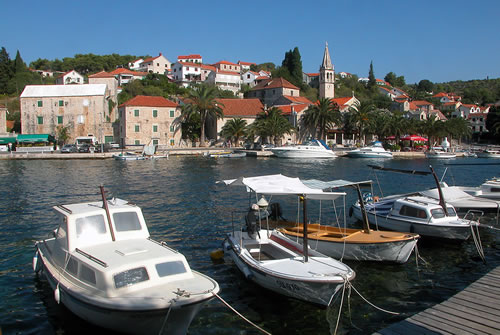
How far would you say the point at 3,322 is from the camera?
10.3 metres


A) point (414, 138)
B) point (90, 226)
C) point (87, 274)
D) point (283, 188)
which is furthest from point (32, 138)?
point (414, 138)

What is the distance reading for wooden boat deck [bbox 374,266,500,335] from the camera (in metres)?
8.00

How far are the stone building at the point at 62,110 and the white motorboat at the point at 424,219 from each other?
2395 inches

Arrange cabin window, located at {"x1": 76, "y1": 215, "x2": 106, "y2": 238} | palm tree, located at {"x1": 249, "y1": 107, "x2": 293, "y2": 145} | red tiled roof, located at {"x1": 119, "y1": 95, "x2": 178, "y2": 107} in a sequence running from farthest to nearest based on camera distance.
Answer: palm tree, located at {"x1": 249, "y1": 107, "x2": 293, "y2": 145} → red tiled roof, located at {"x1": 119, "y1": 95, "x2": 178, "y2": 107} → cabin window, located at {"x1": 76, "y1": 215, "x2": 106, "y2": 238}

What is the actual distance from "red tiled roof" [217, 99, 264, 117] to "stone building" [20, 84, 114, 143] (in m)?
23.0

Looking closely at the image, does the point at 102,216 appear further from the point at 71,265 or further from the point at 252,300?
the point at 252,300

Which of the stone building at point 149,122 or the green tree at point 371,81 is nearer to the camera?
the stone building at point 149,122

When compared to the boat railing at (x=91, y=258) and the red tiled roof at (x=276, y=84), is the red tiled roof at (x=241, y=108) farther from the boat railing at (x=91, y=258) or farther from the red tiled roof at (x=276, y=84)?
the boat railing at (x=91, y=258)

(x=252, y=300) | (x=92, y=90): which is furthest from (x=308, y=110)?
(x=252, y=300)

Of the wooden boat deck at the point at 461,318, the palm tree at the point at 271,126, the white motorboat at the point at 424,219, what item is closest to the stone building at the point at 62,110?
the palm tree at the point at 271,126

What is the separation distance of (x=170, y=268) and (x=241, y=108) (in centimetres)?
7087

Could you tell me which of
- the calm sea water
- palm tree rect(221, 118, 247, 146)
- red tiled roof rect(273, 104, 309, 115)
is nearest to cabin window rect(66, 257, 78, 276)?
the calm sea water

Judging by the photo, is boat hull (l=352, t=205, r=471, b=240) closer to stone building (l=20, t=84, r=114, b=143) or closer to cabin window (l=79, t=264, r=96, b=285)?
cabin window (l=79, t=264, r=96, b=285)

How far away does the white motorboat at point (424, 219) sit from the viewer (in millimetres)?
16469
